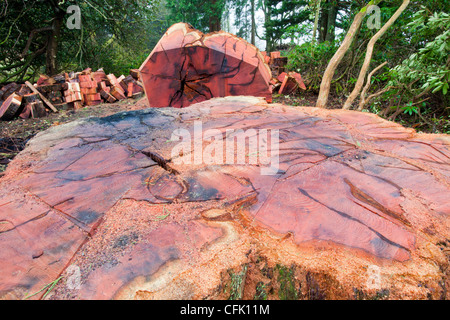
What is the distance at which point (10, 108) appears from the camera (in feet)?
14.8

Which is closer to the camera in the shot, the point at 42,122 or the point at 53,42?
the point at 42,122

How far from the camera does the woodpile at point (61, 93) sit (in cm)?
471

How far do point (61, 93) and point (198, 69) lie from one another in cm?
401

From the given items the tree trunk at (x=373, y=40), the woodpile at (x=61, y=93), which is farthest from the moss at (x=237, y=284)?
the woodpile at (x=61, y=93)

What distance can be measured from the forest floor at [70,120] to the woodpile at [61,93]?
195 mm

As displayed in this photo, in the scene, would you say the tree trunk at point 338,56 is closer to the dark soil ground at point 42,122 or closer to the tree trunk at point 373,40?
the tree trunk at point 373,40

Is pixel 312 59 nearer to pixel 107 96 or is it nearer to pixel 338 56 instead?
pixel 338 56

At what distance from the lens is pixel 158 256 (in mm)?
686

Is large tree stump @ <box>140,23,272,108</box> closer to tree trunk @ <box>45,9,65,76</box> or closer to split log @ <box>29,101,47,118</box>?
split log @ <box>29,101,47,118</box>

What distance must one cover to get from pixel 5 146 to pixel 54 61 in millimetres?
5541

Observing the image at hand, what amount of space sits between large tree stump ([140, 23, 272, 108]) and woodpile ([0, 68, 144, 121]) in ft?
10.6

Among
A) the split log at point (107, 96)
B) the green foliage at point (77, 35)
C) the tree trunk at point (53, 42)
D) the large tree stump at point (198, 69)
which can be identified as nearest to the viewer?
the large tree stump at point (198, 69)

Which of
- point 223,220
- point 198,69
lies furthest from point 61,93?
point 223,220
